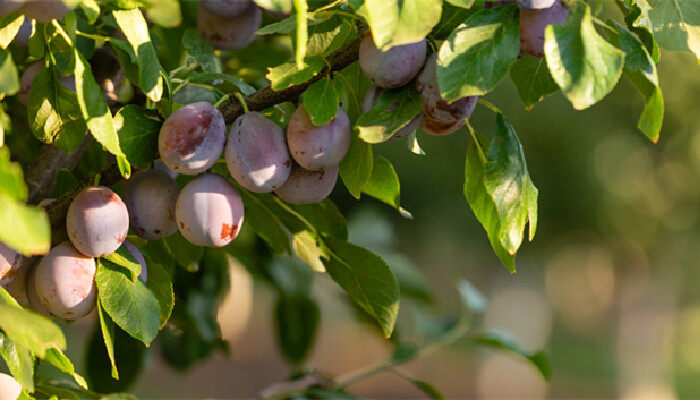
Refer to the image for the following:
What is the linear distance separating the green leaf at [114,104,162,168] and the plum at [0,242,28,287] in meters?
0.09

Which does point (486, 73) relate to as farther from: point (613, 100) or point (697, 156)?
point (613, 100)

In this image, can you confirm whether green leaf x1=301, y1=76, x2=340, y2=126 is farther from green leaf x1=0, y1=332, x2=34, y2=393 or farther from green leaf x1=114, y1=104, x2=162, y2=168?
green leaf x1=0, y1=332, x2=34, y2=393

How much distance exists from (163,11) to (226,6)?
0.74 feet

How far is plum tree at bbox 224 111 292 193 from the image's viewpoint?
44 cm

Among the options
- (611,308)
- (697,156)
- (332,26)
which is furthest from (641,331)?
(332,26)

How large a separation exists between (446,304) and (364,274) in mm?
9186

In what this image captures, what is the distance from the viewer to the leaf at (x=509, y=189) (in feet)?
1.36

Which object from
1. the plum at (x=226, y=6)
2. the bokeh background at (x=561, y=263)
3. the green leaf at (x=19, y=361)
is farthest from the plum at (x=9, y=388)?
the bokeh background at (x=561, y=263)

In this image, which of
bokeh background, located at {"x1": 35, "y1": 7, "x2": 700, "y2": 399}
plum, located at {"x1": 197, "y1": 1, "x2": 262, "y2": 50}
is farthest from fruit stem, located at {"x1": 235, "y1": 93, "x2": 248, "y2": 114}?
bokeh background, located at {"x1": 35, "y1": 7, "x2": 700, "y2": 399}

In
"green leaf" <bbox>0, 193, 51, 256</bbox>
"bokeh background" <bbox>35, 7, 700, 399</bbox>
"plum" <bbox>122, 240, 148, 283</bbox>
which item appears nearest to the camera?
"green leaf" <bbox>0, 193, 51, 256</bbox>

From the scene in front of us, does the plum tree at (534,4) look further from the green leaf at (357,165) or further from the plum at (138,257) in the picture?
the plum at (138,257)

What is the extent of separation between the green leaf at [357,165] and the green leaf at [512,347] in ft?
1.28

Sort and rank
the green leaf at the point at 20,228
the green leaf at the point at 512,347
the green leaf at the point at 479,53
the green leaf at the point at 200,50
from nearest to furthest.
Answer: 1. the green leaf at the point at 20,228
2. the green leaf at the point at 479,53
3. the green leaf at the point at 200,50
4. the green leaf at the point at 512,347

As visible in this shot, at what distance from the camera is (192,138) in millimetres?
424
